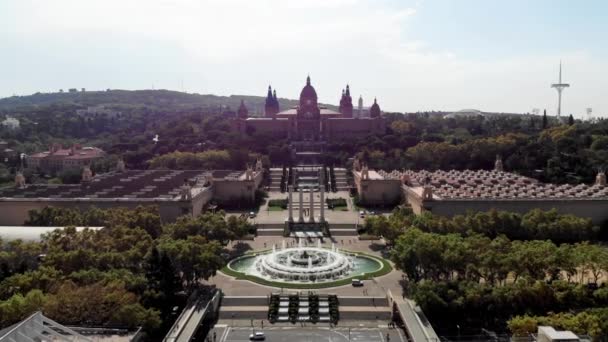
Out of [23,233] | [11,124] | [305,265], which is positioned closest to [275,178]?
[305,265]

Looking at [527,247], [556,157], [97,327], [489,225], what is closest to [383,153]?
[556,157]

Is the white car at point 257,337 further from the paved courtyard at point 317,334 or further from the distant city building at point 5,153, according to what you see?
the distant city building at point 5,153

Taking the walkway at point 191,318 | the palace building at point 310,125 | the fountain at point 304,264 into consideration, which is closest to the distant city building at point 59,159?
the palace building at point 310,125

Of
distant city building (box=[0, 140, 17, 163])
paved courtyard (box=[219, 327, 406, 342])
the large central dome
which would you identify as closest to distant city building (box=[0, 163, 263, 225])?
paved courtyard (box=[219, 327, 406, 342])

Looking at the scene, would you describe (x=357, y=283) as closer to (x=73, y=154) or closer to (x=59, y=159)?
(x=73, y=154)

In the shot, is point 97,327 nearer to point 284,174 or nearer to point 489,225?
point 489,225

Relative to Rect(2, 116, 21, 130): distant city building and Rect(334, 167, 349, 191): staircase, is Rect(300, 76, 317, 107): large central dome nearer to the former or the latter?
Rect(334, 167, 349, 191): staircase
